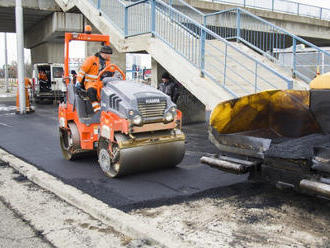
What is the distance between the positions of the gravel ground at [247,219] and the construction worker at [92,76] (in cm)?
248

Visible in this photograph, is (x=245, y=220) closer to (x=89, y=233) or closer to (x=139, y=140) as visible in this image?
(x=89, y=233)

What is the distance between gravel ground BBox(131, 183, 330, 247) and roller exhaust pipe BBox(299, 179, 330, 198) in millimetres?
463

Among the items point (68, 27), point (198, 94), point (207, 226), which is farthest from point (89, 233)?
point (68, 27)

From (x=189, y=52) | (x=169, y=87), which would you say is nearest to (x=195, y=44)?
(x=189, y=52)

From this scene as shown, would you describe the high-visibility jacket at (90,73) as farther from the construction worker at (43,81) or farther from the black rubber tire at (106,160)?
the construction worker at (43,81)

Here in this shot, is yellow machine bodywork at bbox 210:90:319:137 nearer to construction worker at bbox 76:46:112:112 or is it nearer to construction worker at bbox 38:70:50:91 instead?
construction worker at bbox 76:46:112:112

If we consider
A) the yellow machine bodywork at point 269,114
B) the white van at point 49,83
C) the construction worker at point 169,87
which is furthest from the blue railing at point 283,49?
the white van at point 49,83

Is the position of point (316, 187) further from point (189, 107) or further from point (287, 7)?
point (287, 7)

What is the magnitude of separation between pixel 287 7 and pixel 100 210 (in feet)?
81.0

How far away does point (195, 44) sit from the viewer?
8.70 m

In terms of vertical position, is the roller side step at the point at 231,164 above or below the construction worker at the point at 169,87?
below

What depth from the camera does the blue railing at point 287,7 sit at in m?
23.5

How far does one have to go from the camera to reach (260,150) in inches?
182

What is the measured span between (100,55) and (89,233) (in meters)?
3.50
